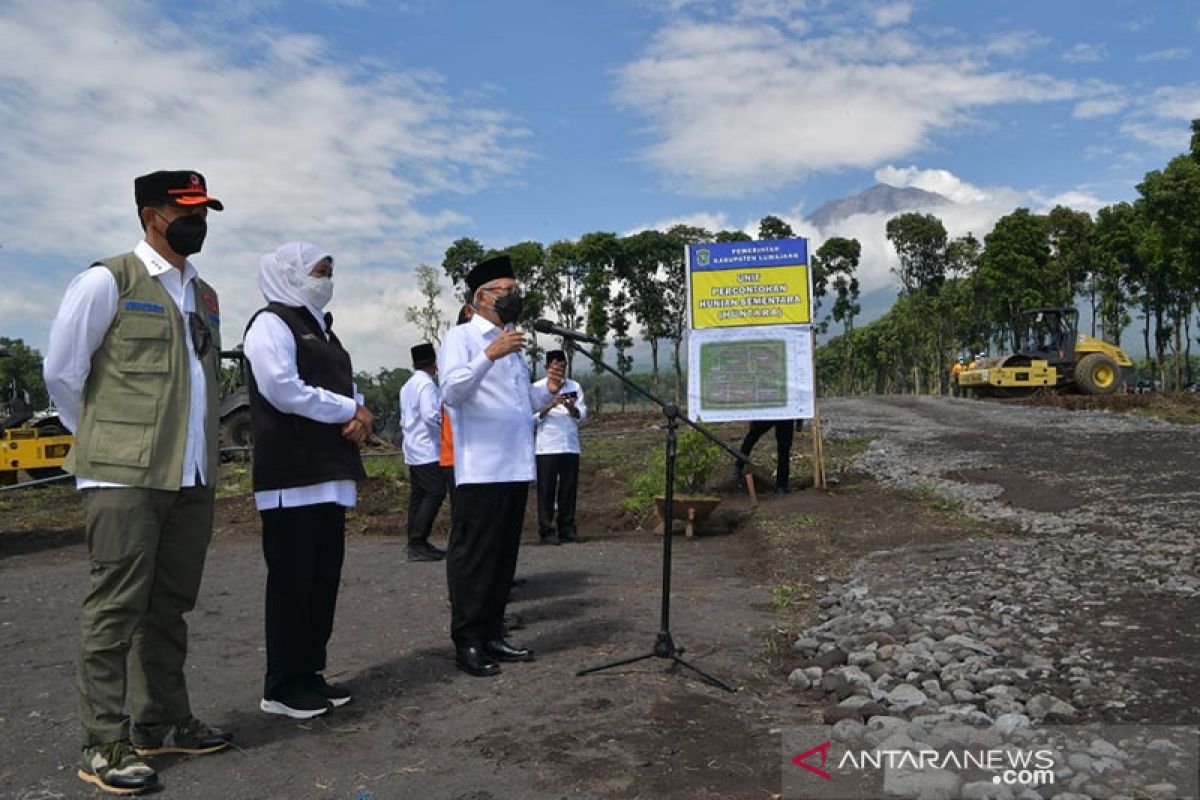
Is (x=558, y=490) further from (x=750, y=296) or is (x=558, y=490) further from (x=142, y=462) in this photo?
(x=142, y=462)

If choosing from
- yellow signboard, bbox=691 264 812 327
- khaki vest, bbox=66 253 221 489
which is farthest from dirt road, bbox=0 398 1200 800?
yellow signboard, bbox=691 264 812 327

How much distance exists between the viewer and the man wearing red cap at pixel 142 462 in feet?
10.2

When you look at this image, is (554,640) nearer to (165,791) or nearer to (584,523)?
(165,791)

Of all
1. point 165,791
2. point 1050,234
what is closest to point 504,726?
point 165,791

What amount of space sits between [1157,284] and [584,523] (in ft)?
112

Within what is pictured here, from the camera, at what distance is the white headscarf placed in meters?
3.86

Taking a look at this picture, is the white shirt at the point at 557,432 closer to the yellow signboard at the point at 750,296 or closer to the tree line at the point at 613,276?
the yellow signboard at the point at 750,296

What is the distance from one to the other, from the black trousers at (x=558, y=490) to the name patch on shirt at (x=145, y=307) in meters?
5.46

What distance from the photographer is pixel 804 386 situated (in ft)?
35.8

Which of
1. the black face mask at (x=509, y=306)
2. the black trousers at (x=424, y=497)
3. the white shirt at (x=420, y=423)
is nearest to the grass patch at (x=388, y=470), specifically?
the black trousers at (x=424, y=497)

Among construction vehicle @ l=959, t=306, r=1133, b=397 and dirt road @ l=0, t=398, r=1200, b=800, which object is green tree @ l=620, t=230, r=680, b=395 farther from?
dirt road @ l=0, t=398, r=1200, b=800

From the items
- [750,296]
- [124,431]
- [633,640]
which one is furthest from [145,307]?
[750,296]

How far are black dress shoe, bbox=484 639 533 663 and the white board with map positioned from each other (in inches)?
261

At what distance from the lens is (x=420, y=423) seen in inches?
319
